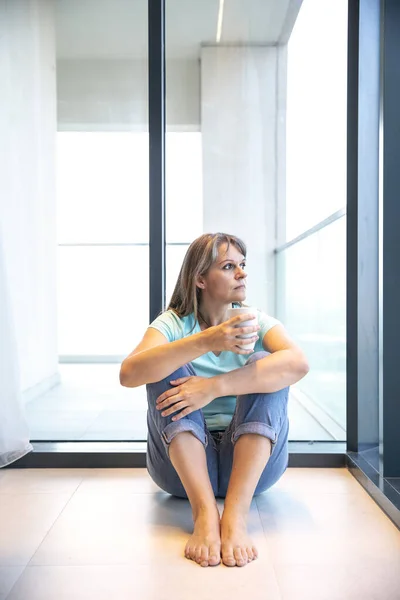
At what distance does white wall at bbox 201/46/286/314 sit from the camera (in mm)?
2369

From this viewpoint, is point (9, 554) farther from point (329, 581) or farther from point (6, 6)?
point (6, 6)

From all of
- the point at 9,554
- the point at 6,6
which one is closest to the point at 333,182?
the point at 6,6

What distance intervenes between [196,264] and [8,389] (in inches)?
35.6

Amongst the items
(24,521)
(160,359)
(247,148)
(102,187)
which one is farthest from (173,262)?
(24,521)

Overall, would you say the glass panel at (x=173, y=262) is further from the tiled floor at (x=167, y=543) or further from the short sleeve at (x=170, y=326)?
the tiled floor at (x=167, y=543)

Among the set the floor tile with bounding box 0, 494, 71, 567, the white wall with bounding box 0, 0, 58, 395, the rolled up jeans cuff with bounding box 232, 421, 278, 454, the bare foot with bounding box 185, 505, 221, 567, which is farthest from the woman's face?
the white wall with bounding box 0, 0, 58, 395

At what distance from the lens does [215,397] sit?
160cm

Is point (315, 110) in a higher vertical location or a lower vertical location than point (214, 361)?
higher

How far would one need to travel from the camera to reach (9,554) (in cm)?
150

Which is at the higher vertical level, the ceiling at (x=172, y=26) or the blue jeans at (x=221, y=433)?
the ceiling at (x=172, y=26)

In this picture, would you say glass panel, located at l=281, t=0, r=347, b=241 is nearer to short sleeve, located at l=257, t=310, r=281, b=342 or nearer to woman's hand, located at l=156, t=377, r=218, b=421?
short sleeve, located at l=257, t=310, r=281, b=342

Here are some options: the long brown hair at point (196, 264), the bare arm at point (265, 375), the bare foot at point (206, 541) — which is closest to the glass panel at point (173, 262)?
the long brown hair at point (196, 264)

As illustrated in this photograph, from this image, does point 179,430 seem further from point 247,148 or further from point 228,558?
point 247,148

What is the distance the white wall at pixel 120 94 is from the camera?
237cm
